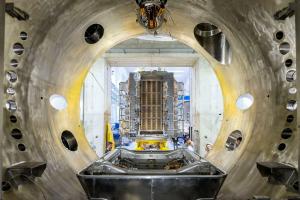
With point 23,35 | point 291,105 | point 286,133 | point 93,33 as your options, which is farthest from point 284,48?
point 93,33

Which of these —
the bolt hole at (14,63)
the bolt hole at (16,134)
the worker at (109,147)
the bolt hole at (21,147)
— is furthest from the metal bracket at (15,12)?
the worker at (109,147)

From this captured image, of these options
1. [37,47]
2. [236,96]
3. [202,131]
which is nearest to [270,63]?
[236,96]

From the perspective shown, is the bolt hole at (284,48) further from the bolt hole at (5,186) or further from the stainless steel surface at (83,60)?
the bolt hole at (5,186)

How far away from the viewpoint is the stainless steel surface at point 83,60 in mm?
2584

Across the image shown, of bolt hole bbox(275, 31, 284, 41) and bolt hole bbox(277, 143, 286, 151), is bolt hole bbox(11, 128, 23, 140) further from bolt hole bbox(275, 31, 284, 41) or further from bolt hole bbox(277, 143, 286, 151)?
bolt hole bbox(275, 31, 284, 41)

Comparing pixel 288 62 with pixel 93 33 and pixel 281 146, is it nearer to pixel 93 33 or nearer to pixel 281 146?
pixel 281 146

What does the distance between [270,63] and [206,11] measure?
1.02 m

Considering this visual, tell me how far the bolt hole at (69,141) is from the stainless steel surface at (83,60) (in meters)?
0.07

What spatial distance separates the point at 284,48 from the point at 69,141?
292 centimetres

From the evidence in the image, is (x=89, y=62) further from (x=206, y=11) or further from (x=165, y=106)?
(x=165, y=106)

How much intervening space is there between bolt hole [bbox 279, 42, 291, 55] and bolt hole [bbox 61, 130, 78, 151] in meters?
2.79

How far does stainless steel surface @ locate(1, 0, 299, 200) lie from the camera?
2.58 meters

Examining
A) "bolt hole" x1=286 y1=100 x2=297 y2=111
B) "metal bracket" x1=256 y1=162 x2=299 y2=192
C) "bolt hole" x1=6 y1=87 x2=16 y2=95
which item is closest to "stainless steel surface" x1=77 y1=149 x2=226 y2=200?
"metal bracket" x1=256 y1=162 x2=299 y2=192

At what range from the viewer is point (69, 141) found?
425cm
